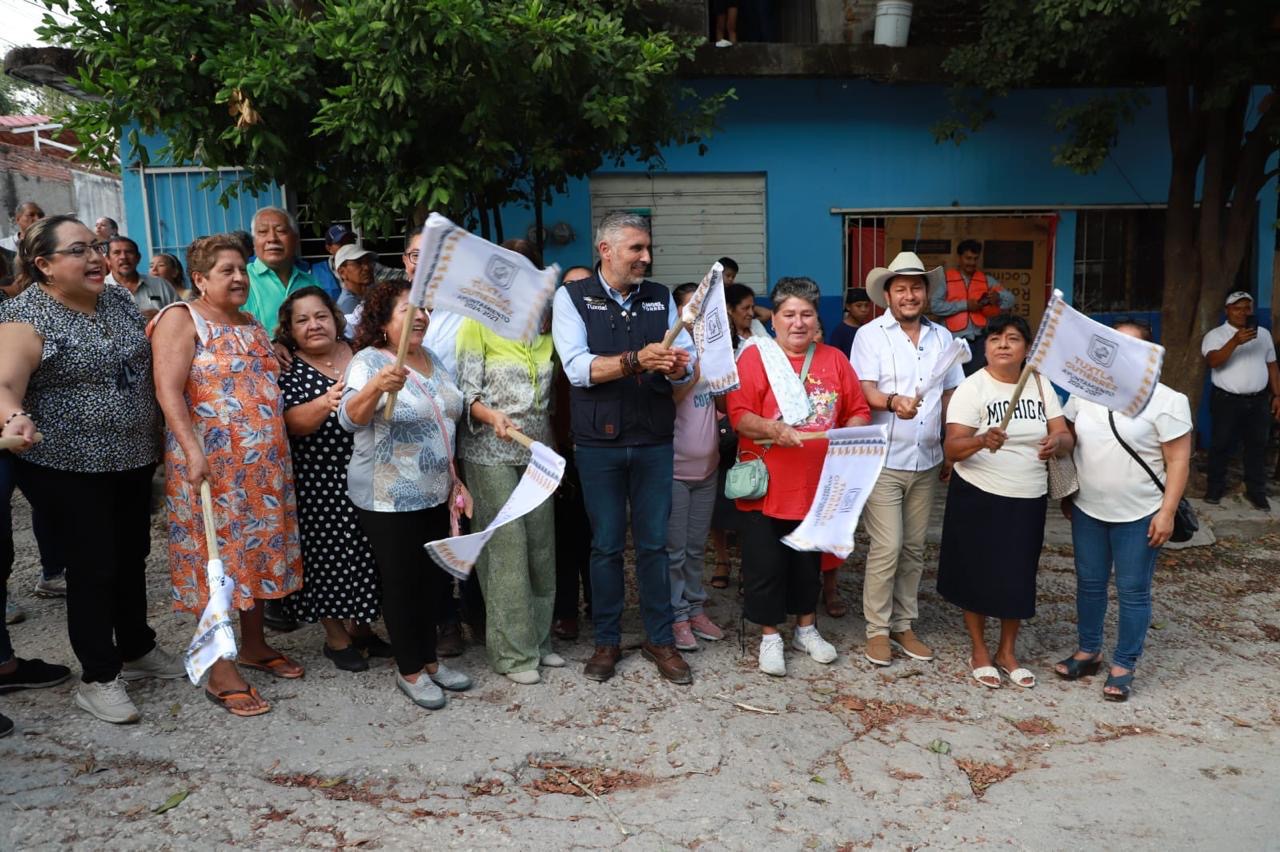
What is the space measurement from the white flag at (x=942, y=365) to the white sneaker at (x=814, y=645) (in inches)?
48.7

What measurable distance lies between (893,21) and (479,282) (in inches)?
253

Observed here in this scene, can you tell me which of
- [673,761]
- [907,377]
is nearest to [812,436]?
[907,377]

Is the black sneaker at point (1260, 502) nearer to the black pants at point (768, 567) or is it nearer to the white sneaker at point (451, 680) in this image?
the black pants at point (768, 567)

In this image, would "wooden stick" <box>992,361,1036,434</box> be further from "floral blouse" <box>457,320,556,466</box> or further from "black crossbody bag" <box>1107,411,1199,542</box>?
"floral blouse" <box>457,320,556,466</box>

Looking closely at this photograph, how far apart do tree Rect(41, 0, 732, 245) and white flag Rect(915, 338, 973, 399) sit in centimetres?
235

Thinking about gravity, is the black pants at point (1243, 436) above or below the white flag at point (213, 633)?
below

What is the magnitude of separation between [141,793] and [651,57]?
Answer: 461cm

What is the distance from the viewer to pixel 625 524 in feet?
14.6

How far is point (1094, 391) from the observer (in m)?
4.05

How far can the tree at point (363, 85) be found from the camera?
5.20 metres

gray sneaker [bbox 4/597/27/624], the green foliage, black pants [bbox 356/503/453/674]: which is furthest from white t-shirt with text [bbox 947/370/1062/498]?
gray sneaker [bbox 4/597/27/624]

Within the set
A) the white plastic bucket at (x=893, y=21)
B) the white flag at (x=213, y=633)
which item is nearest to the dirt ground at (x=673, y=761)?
the white flag at (x=213, y=633)

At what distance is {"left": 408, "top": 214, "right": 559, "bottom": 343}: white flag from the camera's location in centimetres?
364

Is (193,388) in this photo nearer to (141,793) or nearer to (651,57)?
(141,793)
